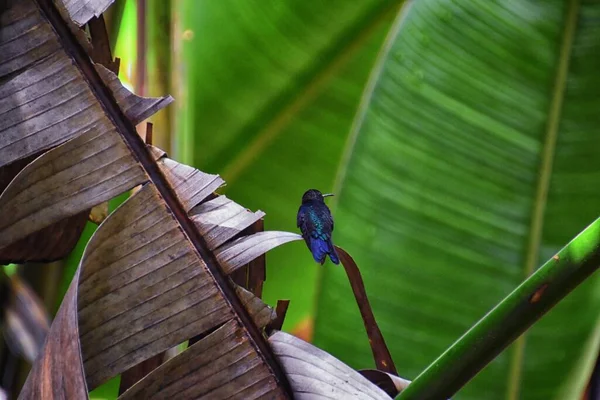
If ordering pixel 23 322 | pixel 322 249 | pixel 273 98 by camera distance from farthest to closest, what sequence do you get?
pixel 273 98 → pixel 23 322 → pixel 322 249

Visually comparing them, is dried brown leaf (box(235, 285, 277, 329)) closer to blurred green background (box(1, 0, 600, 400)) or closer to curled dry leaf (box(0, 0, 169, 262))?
curled dry leaf (box(0, 0, 169, 262))

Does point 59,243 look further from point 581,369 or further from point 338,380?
point 581,369

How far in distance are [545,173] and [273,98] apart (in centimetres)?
44

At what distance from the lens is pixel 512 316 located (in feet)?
1.51

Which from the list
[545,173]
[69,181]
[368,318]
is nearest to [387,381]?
[368,318]

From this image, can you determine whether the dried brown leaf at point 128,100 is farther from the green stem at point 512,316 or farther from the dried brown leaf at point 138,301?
→ the green stem at point 512,316

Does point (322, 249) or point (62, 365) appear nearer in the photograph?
point (62, 365)

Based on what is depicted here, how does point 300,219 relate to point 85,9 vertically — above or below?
below

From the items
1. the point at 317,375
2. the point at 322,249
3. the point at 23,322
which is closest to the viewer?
the point at 317,375

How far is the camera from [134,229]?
64 centimetres

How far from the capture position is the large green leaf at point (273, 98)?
45.6 inches

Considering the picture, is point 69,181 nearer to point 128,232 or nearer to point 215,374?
point 128,232

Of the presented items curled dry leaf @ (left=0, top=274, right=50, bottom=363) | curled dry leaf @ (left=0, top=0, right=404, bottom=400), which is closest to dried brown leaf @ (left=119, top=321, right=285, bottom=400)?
curled dry leaf @ (left=0, top=0, right=404, bottom=400)

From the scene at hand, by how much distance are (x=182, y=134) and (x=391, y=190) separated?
0.95ft
